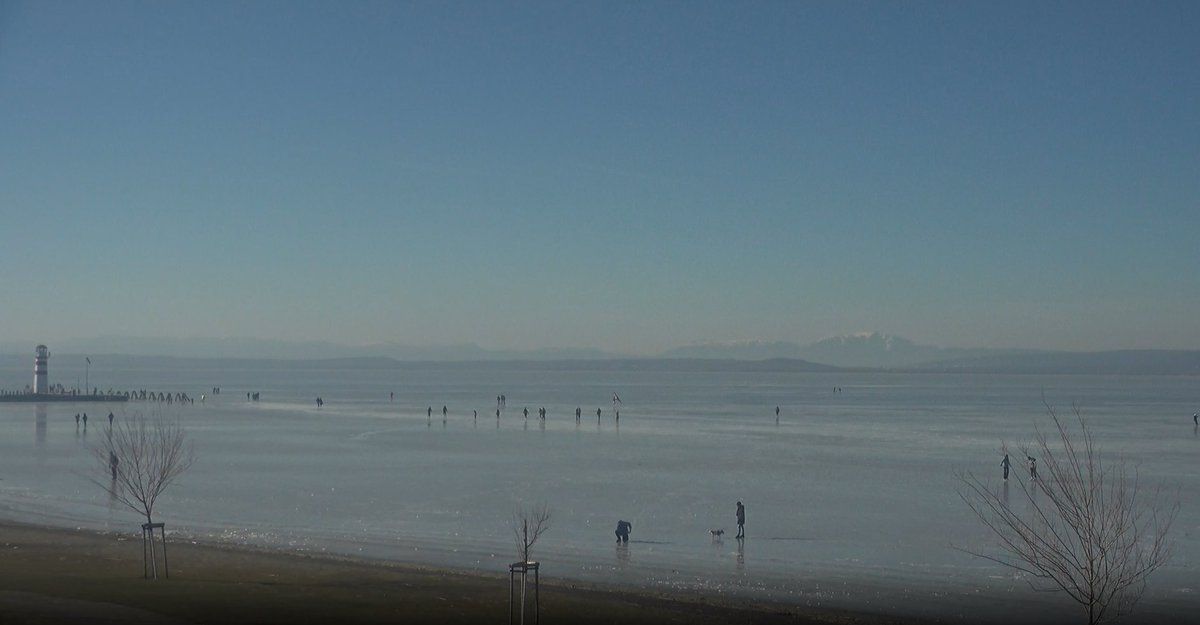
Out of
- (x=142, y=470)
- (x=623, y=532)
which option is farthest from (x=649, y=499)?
(x=142, y=470)

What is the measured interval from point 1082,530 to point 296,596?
1140cm

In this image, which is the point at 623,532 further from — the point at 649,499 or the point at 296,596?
the point at 296,596

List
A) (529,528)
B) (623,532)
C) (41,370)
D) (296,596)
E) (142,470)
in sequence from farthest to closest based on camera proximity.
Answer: (41,370) → (142,470) → (529,528) → (623,532) → (296,596)

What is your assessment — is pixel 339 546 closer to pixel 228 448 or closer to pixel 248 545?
pixel 248 545

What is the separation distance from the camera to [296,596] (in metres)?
17.2

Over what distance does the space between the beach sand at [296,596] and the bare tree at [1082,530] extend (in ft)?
10.2

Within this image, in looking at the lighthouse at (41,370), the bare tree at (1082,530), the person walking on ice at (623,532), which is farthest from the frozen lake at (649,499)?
the lighthouse at (41,370)

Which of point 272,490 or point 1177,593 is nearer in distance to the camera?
point 1177,593

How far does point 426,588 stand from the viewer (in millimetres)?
18344

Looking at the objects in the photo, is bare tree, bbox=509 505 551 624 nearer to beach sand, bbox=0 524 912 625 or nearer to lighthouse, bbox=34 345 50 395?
beach sand, bbox=0 524 912 625

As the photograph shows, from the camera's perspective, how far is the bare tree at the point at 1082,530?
13.5 metres

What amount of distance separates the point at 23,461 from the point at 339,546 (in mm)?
21850

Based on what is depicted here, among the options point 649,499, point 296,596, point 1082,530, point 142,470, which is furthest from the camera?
point 142,470

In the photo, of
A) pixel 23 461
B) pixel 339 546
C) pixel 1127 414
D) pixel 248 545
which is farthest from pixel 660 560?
pixel 1127 414
